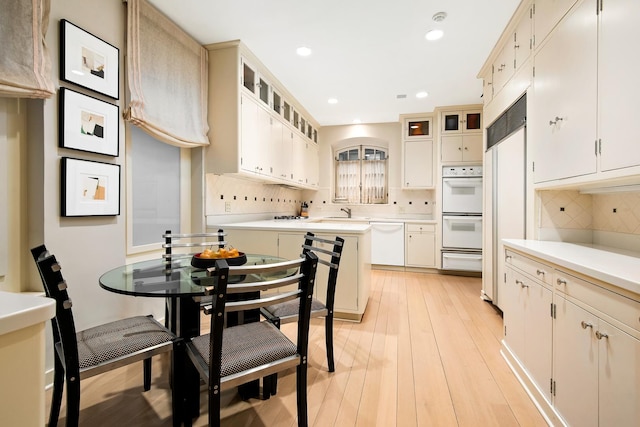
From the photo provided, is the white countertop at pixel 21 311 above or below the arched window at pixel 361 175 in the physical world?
below

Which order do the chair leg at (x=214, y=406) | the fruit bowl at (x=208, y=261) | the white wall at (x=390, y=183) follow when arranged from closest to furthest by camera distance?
the chair leg at (x=214, y=406) → the fruit bowl at (x=208, y=261) → the white wall at (x=390, y=183)

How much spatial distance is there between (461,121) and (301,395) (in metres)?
4.81

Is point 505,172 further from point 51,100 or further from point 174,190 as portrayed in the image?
point 51,100

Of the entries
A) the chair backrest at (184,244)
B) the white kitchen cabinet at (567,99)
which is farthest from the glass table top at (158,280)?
the white kitchen cabinet at (567,99)

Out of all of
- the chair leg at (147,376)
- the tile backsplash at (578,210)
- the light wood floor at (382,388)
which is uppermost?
the tile backsplash at (578,210)

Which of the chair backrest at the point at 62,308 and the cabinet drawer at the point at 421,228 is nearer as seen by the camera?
the chair backrest at the point at 62,308

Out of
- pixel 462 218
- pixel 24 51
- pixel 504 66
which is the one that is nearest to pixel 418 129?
pixel 462 218

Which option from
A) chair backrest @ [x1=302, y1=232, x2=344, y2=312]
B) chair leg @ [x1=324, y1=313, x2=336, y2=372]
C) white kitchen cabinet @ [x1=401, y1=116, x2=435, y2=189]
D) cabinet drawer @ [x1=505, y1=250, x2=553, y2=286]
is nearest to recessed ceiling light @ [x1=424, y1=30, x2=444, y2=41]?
cabinet drawer @ [x1=505, y1=250, x2=553, y2=286]

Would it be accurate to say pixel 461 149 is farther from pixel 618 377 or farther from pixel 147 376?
pixel 147 376

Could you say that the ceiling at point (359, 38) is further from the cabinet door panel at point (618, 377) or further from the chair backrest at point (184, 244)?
the cabinet door panel at point (618, 377)

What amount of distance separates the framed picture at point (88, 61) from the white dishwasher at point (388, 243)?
4.02 meters

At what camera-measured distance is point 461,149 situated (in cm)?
480

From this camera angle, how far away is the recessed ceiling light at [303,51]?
3041 mm

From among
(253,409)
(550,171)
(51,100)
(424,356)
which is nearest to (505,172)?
(550,171)
